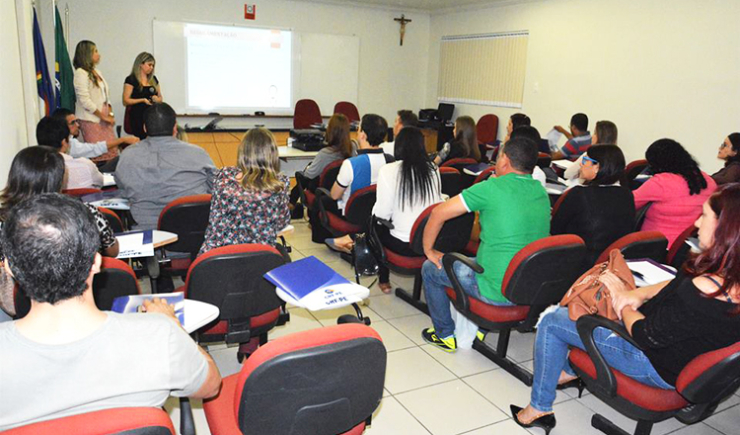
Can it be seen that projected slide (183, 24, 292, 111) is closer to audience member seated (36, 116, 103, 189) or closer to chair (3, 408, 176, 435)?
audience member seated (36, 116, 103, 189)

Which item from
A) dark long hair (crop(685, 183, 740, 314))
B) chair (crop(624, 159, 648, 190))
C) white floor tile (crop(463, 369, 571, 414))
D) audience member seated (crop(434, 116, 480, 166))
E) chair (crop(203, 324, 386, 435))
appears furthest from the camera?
audience member seated (crop(434, 116, 480, 166))

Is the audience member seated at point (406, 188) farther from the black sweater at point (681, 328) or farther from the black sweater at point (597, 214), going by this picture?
the black sweater at point (681, 328)

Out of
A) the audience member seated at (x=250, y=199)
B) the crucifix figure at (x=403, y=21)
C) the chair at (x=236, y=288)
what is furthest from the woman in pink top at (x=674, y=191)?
the crucifix figure at (x=403, y=21)

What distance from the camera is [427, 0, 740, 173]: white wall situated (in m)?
5.72

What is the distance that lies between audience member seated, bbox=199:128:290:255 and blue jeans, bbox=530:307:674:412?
1.44 metres

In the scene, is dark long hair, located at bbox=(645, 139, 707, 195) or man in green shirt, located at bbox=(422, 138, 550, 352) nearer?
man in green shirt, located at bbox=(422, 138, 550, 352)

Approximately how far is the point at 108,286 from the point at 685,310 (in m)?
2.04

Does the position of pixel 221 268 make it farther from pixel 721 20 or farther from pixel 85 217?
pixel 721 20

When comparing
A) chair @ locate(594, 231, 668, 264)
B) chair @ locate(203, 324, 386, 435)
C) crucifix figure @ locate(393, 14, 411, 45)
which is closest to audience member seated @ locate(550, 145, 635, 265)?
chair @ locate(594, 231, 668, 264)

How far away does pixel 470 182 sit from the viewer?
4.93 m

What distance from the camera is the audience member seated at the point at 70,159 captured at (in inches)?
131

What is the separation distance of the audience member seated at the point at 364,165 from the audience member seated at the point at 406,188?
22.0 inches

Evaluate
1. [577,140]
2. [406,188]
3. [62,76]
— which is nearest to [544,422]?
[406,188]

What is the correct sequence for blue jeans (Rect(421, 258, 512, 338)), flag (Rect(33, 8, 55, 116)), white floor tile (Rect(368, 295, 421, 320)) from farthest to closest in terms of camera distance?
flag (Rect(33, 8, 55, 116)) → white floor tile (Rect(368, 295, 421, 320)) → blue jeans (Rect(421, 258, 512, 338))
